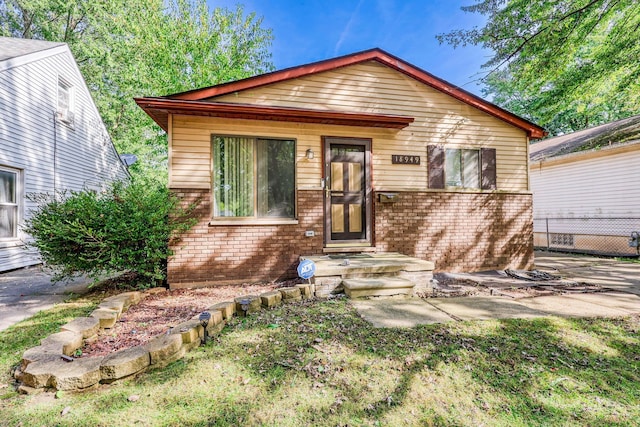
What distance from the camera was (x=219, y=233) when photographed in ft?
17.7

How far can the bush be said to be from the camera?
14.2 ft

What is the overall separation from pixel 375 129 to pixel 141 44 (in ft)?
47.2

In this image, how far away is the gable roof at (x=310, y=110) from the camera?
509cm

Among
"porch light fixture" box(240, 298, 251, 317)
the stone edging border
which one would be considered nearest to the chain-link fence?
"porch light fixture" box(240, 298, 251, 317)

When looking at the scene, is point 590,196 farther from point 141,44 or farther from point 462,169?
point 141,44

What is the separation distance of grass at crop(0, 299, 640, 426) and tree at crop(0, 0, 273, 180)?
14250 millimetres

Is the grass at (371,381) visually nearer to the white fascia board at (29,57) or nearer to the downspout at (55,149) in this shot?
the downspout at (55,149)

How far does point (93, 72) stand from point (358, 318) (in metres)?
20.9

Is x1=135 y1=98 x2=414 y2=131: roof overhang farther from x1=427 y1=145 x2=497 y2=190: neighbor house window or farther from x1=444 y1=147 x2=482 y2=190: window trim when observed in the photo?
x1=444 y1=147 x2=482 y2=190: window trim

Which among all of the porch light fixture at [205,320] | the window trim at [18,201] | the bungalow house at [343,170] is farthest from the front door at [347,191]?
the window trim at [18,201]

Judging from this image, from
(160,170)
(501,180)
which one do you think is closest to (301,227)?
(501,180)

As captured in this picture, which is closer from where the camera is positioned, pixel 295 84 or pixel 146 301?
pixel 146 301

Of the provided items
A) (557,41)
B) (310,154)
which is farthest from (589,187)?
(310,154)

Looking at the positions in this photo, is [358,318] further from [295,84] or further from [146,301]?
[295,84]
